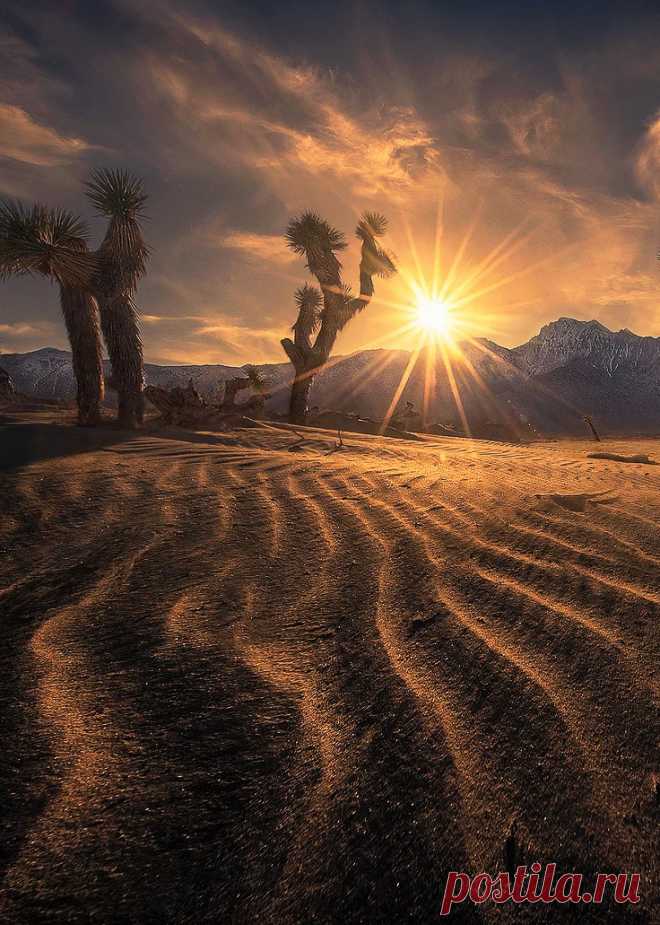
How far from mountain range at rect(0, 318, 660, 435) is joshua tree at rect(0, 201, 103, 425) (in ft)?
124

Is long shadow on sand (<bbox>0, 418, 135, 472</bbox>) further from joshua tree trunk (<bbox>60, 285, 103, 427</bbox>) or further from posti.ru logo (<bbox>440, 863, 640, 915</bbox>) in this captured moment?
posti.ru logo (<bbox>440, 863, 640, 915</bbox>)

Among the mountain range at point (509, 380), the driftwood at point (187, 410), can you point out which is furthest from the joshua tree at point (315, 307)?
the mountain range at point (509, 380)

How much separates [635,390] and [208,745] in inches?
3203

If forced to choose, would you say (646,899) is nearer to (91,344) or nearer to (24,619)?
(24,619)

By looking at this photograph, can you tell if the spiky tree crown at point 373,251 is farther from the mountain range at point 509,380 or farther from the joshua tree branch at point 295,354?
the mountain range at point 509,380

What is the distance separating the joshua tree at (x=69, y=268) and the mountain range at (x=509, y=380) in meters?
37.9

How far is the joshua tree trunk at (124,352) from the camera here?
363 inches

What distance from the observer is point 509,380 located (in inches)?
2699

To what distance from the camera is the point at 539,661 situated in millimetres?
1527

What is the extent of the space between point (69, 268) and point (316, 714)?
10141mm

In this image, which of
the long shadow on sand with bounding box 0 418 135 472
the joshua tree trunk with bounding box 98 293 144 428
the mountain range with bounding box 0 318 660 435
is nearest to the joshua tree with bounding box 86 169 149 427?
the joshua tree trunk with bounding box 98 293 144 428

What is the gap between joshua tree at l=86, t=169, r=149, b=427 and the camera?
9.19 metres

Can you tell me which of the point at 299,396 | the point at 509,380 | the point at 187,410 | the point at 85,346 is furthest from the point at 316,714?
the point at 509,380

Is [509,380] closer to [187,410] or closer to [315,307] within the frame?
[315,307]
